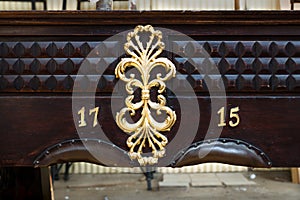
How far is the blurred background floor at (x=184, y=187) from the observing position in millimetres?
2326

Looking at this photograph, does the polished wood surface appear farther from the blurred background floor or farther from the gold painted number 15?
the blurred background floor

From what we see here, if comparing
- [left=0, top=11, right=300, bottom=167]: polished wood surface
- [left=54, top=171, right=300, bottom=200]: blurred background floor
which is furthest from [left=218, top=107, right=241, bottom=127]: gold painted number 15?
[left=54, top=171, right=300, bottom=200]: blurred background floor

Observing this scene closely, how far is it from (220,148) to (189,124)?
0.22 ft

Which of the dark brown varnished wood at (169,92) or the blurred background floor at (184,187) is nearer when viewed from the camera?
the dark brown varnished wood at (169,92)

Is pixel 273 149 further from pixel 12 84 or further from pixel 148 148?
pixel 12 84

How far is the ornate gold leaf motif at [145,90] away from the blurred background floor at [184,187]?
1.67 meters

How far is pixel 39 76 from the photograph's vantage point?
663 mm

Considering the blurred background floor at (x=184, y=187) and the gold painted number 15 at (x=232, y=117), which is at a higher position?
the gold painted number 15 at (x=232, y=117)

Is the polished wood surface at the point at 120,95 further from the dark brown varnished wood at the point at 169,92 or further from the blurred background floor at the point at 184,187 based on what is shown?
the blurred background floor at the point at 184,187

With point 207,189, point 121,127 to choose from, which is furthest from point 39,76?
point 207,189

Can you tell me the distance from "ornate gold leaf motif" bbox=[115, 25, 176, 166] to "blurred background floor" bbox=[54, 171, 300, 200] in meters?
1.67

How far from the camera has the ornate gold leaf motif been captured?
656 mm

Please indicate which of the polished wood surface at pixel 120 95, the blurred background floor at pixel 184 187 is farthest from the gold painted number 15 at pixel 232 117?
the blurred background floor at pixel 184 187

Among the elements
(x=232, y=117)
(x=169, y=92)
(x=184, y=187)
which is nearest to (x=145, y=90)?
(x=169, y=92)
